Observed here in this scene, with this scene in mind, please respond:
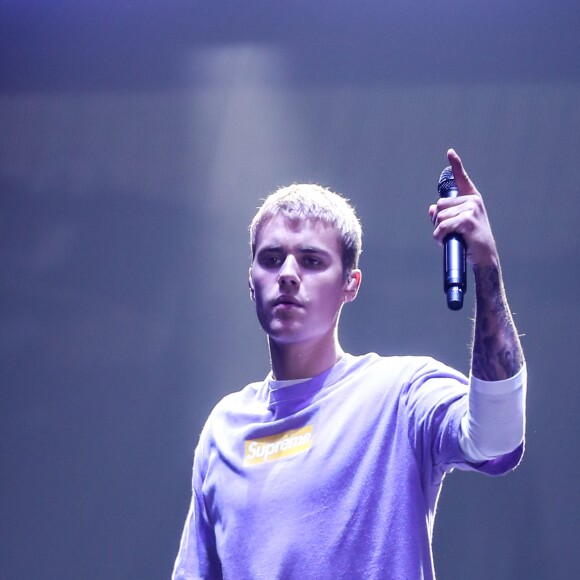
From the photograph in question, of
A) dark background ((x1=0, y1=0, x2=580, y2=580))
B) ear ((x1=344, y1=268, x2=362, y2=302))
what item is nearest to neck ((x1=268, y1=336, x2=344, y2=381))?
ear ((x1=344, y1=268, x2=362, y2=302))

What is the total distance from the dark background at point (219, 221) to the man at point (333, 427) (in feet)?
3.32

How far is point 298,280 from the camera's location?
1.32 m

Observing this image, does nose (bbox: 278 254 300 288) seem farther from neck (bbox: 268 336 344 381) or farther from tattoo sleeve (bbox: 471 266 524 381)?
tattoo sleeve (bbox: 471 266 524 381)

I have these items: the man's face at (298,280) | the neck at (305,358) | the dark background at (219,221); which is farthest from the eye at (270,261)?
the dark background at (219,221)

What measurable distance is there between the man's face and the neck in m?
0.02

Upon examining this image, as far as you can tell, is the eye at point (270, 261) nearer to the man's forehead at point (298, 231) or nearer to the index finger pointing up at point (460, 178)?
the man's forehead at point (298, 231)

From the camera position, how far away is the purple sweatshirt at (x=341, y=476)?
3.57ft

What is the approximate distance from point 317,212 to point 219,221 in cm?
117

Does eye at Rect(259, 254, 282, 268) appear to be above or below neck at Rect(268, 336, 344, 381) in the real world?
above

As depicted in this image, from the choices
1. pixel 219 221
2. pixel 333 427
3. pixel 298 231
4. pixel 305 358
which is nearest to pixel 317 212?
pixel 298 231

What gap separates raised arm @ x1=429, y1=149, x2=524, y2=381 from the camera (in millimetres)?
952

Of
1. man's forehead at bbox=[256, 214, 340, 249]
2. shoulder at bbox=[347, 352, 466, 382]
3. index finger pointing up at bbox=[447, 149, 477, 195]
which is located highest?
index finger pointing up at bbox=[447, 149, 477, 195]

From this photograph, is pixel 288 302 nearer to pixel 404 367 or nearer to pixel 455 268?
pixel 404 367

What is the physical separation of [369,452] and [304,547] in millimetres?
174
